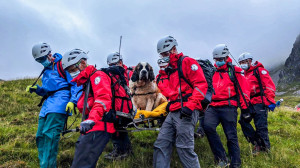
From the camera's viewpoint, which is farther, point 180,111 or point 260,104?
point 260,104

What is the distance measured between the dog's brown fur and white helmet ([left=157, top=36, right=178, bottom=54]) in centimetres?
269

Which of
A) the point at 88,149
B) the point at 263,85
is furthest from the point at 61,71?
the point at 263,85

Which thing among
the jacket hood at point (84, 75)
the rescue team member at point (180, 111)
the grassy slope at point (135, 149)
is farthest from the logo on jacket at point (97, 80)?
the grassy slope at point (135, 149)

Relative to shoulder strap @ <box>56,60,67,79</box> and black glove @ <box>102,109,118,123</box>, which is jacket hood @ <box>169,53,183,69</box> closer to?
black glove @ <box>102,109,118,123</box>

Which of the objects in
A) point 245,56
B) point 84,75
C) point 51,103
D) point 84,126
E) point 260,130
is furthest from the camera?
point 245,56

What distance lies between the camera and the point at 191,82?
4184 millimetres

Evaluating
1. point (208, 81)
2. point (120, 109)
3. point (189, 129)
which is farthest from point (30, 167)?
point (208, 81)

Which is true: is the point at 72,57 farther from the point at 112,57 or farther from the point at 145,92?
the point at 112,57

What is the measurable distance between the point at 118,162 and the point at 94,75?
2.55 m

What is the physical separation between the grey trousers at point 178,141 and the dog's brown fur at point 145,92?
110 inches

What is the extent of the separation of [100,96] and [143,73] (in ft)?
12.2

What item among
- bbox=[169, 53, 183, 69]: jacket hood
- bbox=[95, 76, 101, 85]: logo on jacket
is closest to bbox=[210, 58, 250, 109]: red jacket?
bbox=[169, 53, 183, 69]: jacket hood

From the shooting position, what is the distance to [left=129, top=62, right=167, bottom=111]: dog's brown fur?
23.7 ft

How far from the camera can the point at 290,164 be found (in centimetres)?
555
